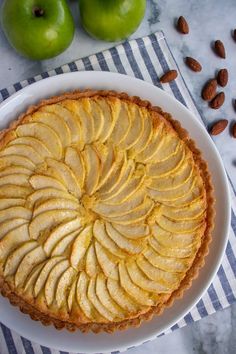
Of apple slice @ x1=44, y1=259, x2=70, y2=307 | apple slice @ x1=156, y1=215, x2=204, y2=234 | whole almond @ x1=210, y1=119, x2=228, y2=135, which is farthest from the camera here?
whole almond @ x1=210, y1=119, x2=228, y2=135

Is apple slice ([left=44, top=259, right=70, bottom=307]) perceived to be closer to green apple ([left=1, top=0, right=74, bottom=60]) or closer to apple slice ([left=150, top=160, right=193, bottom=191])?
apple slice ([left=150, top=160, right=193, bottom=191])

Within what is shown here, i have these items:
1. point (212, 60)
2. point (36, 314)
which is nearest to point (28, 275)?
point (36, 314)

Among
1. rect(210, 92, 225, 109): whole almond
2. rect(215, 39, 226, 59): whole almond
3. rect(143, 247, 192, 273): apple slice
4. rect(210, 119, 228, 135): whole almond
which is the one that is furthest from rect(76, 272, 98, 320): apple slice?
rect(215, 39, 226, 59): whole almond

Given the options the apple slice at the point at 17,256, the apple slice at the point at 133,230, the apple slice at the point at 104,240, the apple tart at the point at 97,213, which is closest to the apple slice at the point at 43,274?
the apple tart at the point at 97,213

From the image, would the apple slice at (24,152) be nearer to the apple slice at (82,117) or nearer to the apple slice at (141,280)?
the apple slice at (82,117)

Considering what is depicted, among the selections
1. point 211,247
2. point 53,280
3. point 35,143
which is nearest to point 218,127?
point 211,247

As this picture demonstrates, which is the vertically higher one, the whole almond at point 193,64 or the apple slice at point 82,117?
the apple slice at point 82,117
